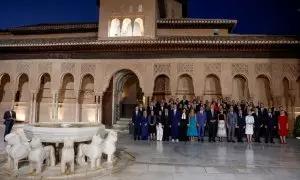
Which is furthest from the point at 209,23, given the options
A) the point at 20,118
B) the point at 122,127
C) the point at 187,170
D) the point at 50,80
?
the point at 20,118

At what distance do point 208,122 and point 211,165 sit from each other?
488 cm

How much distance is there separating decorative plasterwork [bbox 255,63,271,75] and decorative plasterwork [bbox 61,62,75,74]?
10.9 m

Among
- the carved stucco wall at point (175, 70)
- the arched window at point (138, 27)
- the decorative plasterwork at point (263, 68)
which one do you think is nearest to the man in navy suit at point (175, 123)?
the carved stucco wall at point (175, 70)

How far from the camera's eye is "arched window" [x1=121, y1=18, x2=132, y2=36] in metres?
15.7

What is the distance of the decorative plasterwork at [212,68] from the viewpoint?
1412 cm

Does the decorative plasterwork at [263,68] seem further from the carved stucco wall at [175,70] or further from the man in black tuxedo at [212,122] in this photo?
the man in black tuxedo at [212,122]

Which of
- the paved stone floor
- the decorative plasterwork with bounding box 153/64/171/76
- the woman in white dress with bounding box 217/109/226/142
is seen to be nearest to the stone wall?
the decorative plasterwork with bounding box 153/64/171/76

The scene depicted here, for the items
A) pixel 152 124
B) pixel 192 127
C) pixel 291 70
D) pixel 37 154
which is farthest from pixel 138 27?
pixel 37 154

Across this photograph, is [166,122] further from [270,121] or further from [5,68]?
[5,68]

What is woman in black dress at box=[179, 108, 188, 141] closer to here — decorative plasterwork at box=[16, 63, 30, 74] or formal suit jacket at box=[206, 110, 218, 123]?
formal suit jacket at box=[206, 110, 218, 123]

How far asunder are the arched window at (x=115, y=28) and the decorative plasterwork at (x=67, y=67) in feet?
10.1

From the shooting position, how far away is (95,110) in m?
15.8

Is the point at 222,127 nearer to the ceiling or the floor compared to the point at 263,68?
nearer to the floor

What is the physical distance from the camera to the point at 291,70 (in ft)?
44.8
